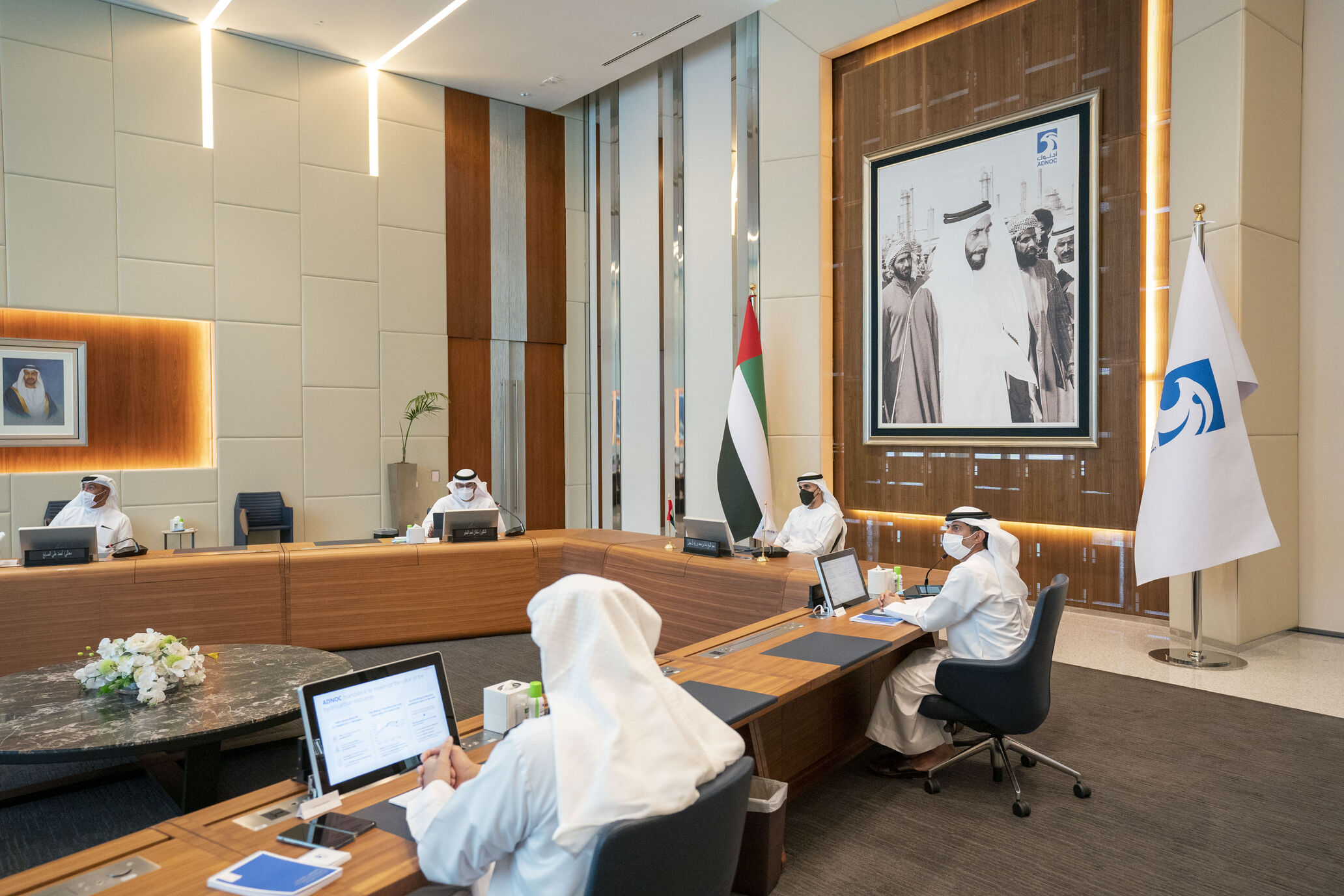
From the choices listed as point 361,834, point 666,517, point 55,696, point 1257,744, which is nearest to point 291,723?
point 55,696

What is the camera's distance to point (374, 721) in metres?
1.93

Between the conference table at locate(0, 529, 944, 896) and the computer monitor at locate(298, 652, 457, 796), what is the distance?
0.05 meters

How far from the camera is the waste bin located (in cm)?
246

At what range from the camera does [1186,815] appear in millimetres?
2977

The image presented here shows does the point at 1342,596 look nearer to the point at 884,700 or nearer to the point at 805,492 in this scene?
the point at 805,492

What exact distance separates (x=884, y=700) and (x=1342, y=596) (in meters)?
4.08

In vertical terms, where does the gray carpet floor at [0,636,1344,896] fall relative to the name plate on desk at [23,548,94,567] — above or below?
below

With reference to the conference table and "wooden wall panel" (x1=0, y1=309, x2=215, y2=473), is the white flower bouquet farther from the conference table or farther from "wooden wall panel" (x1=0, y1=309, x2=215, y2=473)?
"wooden wall panel" (x1=0, y1=309, x2=215, y2=473)

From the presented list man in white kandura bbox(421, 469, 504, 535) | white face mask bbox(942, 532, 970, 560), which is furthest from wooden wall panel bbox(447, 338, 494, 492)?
white face mask bbox(942, 532, 970, 560)

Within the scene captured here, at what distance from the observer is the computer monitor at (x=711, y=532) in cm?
502

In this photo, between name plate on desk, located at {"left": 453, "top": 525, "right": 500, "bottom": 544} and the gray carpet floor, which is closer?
the gray carpet floor

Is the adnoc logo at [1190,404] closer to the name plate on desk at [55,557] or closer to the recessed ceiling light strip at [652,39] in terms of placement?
the recessed ceiling light strip at [652,39]

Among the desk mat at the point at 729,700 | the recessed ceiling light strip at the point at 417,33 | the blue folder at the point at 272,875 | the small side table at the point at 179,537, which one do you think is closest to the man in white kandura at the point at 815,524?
the desk mat at the point at 729,700

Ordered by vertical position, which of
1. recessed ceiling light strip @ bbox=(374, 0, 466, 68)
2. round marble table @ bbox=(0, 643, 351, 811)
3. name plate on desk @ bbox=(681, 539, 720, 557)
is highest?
recessed ceiling light strip @ bbox=(374, 0, 466, 68)
